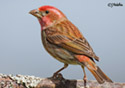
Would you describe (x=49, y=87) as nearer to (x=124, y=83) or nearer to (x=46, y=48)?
(x=46, y=48)

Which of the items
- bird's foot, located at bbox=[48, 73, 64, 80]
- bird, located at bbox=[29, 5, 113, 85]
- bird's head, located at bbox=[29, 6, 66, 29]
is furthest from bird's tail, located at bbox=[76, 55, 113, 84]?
bird's head, located at bbox=[29, 6, 66, 29]

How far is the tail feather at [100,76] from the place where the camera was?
5334mm

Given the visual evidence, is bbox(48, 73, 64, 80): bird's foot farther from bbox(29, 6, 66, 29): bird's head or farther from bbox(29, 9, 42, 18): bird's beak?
bbox(29, 9, 42, 18): bird's beak

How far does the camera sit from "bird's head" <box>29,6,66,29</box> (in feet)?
19.1

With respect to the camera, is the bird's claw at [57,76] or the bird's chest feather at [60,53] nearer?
the bird's chest feather at [60,53]

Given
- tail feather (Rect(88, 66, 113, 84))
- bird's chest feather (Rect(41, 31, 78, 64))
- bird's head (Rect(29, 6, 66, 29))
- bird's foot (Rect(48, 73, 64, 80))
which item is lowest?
tail feather (Rect(88, 66, 113, 84))

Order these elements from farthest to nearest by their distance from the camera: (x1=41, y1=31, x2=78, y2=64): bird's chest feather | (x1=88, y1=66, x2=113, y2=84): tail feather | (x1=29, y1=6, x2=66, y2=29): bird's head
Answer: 1. (x1=29, y1=6, x2=66, y2=29): bird's head
2. (x1=41, y1=31, x2=78, y2=64): bird's chest feather
3. (x1=88, y1=66, x2=113, y2=84): tail feather

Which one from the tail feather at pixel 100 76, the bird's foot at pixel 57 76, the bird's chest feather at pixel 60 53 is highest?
the bird's chest feather at pixel 60 53

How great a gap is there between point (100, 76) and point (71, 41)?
83 cm

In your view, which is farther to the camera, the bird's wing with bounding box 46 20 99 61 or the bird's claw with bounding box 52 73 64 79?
the bird's claw with bounding box 52 73 64 79

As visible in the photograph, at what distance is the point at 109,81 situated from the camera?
5.44 metres

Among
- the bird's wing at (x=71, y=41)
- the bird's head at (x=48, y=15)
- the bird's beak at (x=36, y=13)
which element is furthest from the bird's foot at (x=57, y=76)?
the bird's beak at (x=36, y=13)

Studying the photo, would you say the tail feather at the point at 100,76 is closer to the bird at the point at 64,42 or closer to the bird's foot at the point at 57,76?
the bird at the point at 64,42

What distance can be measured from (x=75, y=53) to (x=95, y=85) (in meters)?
0.69
